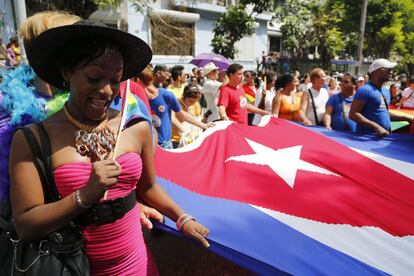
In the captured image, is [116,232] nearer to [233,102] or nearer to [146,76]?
[146,76]

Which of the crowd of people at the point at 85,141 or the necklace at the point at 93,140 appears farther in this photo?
the necklace at the point at 93,140

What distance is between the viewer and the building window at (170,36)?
1708 cm

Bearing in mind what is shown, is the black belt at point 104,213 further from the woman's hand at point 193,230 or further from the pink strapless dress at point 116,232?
the woman's hand at point 193,230

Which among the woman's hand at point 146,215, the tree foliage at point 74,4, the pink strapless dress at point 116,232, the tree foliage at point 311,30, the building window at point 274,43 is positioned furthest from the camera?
the building window at point 274,43

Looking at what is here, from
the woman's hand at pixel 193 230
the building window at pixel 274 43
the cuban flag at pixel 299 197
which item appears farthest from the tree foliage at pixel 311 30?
the woman's hand at pixel 193 230

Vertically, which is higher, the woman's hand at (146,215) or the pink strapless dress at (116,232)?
the pink strapless dress at (116,232)

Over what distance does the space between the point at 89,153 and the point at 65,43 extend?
39cm

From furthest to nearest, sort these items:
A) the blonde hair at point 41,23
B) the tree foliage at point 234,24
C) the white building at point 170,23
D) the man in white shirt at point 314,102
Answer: the white building at point 170,23
the tree foliage at point 234,24
the man in white shirt at point 314,102
the blonde hair at point 41,23

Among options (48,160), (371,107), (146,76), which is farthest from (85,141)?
(371,107)

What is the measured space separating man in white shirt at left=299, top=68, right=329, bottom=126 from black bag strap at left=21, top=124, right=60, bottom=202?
13.5ft

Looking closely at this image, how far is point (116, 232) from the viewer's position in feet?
4.62

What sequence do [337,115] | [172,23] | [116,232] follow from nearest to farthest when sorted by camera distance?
[116,232]
[337,115]
[172,23]

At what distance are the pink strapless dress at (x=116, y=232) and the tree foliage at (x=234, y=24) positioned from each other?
41.5 ft

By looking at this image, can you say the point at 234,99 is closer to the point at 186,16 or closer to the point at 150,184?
the point at 150,184
